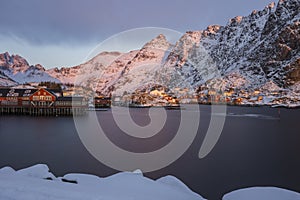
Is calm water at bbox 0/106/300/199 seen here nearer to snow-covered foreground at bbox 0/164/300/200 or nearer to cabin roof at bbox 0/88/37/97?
snow-covered foreground at bbox 0/164/300/200

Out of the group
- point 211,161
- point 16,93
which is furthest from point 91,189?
point 16,93

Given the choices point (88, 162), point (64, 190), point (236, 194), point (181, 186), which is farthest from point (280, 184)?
point (88, 162)

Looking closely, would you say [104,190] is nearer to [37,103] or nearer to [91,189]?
[91,189]

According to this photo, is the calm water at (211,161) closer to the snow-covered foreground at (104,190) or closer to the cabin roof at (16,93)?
the snow-covered foreground at (104,190)

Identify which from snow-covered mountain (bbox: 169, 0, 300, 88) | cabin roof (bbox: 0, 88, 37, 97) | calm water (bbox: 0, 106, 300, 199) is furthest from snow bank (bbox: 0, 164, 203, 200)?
snow-covered mountain (bbox: 169, 0, 300, 88)

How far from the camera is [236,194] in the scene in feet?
24.2

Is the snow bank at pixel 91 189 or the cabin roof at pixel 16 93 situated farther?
the cabin roof at pixel 16 93

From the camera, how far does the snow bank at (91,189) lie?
5.88 meters

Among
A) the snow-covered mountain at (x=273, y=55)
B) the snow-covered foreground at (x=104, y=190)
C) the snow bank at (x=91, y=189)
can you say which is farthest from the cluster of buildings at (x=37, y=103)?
the snow-covered mountain at (x=273, y=55)

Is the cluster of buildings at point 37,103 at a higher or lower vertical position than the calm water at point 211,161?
higher

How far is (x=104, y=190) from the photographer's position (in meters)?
6.73

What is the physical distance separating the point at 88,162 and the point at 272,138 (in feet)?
67.5

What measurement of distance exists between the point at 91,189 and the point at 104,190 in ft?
1.31

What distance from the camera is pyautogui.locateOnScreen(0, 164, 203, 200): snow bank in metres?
5.88
